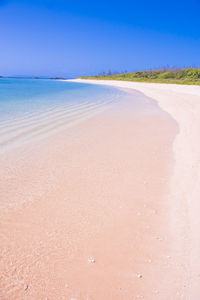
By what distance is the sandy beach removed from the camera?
5.11ft

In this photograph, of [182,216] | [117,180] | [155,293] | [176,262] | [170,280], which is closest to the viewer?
[155,293]

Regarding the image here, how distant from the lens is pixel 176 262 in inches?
68.9

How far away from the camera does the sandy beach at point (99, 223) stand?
5.11 feet

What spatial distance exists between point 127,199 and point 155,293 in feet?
4.03

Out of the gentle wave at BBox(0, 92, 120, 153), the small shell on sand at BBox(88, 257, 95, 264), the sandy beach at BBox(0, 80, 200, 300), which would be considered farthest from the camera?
the gentle wave at BBox(0, 92, 120, 153)

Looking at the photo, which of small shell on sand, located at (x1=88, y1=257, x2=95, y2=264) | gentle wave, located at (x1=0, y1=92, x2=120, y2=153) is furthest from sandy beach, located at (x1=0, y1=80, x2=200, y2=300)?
gentle wave, located at (x1=0, y1=92, x2=120, y2=153)

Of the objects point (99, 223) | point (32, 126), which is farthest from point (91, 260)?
point (32, 126)

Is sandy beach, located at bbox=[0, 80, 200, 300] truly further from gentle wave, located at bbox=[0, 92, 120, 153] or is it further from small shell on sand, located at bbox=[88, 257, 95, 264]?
gentle wave, located at bbox=[0, 92, 120, 153]

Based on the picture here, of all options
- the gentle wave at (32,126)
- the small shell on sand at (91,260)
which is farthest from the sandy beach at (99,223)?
the gentle wave at (32,126)

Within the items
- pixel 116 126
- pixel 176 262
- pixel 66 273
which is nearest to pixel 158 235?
pixel 176 262

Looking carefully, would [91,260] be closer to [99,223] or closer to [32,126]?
[99,223]

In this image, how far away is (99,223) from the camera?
2.22 metres

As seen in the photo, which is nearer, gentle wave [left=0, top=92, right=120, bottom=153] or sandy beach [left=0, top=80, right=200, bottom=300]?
sandy beach [left=0, top=80, right=200, bottom=300]

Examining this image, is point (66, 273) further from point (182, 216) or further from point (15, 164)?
point (15, 164)
